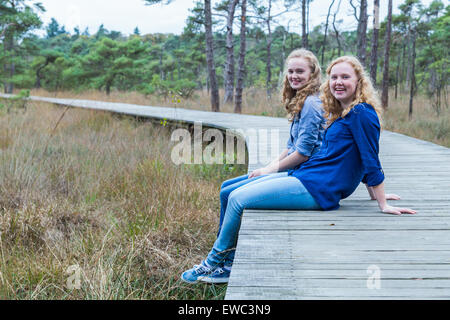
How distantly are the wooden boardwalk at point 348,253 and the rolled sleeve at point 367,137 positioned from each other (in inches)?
12.0

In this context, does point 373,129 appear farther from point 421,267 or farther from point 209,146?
point 209,146

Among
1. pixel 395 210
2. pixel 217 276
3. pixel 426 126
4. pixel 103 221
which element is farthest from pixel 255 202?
pixel 426 126

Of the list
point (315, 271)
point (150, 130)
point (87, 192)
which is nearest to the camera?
point (315, 271)

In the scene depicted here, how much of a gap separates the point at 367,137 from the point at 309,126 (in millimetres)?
463

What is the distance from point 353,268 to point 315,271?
175 mm

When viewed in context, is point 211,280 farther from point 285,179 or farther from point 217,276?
point 285,179

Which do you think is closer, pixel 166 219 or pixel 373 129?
pixel 373 129

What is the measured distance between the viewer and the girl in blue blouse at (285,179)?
2.52 metres

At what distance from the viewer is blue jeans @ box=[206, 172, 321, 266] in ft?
8.23

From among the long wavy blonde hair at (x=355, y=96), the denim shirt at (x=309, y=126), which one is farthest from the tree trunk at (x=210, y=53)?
the long wavy blonde hair at (x=355, y=96)

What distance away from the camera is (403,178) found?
3879mm

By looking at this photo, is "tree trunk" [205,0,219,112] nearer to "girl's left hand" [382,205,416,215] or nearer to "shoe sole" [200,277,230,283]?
"girl's left hand" [382,205,416,215]
